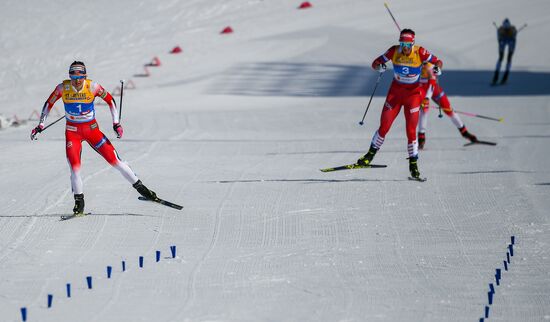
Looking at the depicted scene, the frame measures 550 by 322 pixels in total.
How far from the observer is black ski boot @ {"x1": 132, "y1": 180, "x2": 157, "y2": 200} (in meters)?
14.0

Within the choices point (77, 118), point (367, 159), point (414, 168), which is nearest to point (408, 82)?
point (414, 168)

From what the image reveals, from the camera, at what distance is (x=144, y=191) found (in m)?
14.0

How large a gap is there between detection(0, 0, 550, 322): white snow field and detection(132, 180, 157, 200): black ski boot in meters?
0.18

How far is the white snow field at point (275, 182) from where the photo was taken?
10320 millimetres

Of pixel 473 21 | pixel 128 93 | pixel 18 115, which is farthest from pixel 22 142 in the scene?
pixel 473 21

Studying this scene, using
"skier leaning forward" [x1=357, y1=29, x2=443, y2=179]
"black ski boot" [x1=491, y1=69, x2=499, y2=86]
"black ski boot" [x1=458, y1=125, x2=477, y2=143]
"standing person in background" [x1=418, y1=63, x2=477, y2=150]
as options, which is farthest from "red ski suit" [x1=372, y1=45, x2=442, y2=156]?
"black ski boot" [x1=491, y1=69, x2=499, y2=86]

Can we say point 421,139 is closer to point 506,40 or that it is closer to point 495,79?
point 495,79

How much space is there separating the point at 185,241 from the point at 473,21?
70.4 feet

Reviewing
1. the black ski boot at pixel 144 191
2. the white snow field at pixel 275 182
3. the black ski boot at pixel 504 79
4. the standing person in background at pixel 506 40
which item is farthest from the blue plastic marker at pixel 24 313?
the black ski boot at pixel 504 79

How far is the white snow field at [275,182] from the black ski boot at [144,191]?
183 mm

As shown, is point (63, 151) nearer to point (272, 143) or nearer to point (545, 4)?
point (272, 143)

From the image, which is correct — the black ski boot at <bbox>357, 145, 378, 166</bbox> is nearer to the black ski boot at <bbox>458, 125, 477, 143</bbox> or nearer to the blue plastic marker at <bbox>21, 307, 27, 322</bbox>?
the black ski boot at <bbox>458, 125, 477, 143</bbox>

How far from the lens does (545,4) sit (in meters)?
33.5

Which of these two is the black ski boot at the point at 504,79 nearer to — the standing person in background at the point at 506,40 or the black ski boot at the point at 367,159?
the standing person in background at the point at 506,40
